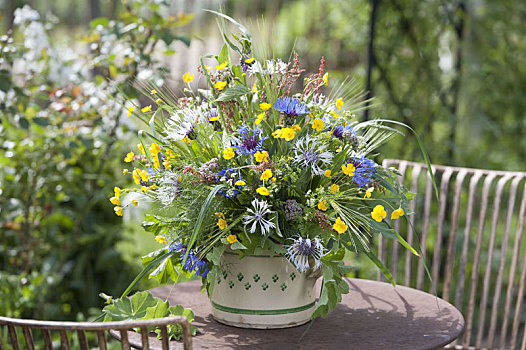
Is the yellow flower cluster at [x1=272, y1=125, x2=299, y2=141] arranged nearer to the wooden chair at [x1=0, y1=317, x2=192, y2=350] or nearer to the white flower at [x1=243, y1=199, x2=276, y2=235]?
the white flower at [x1=243, y1=199, x2=276, y2=235]

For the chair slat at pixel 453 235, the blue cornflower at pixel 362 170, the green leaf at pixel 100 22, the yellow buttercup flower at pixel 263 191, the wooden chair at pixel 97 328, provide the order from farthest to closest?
the green leaf at pixel 100 22, the chair slat at pixel 453 235, the blue cornflower at pixel 362 170, the yellow buttercup flower at pixel 263 191, the wooden chair at pixel 97 328

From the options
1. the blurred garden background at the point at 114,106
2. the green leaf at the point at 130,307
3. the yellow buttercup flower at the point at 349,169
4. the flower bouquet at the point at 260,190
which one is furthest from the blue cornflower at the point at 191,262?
the blurred garden background at the point at 114,106

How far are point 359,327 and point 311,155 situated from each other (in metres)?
0.40

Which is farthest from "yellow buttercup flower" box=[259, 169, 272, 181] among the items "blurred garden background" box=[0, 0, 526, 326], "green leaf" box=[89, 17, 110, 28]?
"green leaf" box=[89, 17, 110, 28]

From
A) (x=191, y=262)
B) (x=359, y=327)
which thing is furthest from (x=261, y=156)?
(x=359, y=327)

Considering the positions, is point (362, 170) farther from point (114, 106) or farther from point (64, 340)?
point (114, 106)

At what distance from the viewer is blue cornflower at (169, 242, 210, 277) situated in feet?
3.80

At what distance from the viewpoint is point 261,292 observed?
1.21m

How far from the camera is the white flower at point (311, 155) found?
1146 mm

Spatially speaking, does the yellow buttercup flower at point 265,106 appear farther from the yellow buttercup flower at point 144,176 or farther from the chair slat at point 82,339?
the chair slat at point 82,339

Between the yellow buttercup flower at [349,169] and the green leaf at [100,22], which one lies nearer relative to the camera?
the yellow buttercup flower at [349,169]

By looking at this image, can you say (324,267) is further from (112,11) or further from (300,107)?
(112,11)

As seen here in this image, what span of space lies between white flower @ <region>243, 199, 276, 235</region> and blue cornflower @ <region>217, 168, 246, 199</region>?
0.14 ft

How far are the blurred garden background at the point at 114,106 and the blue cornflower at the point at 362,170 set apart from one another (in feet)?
2.91
